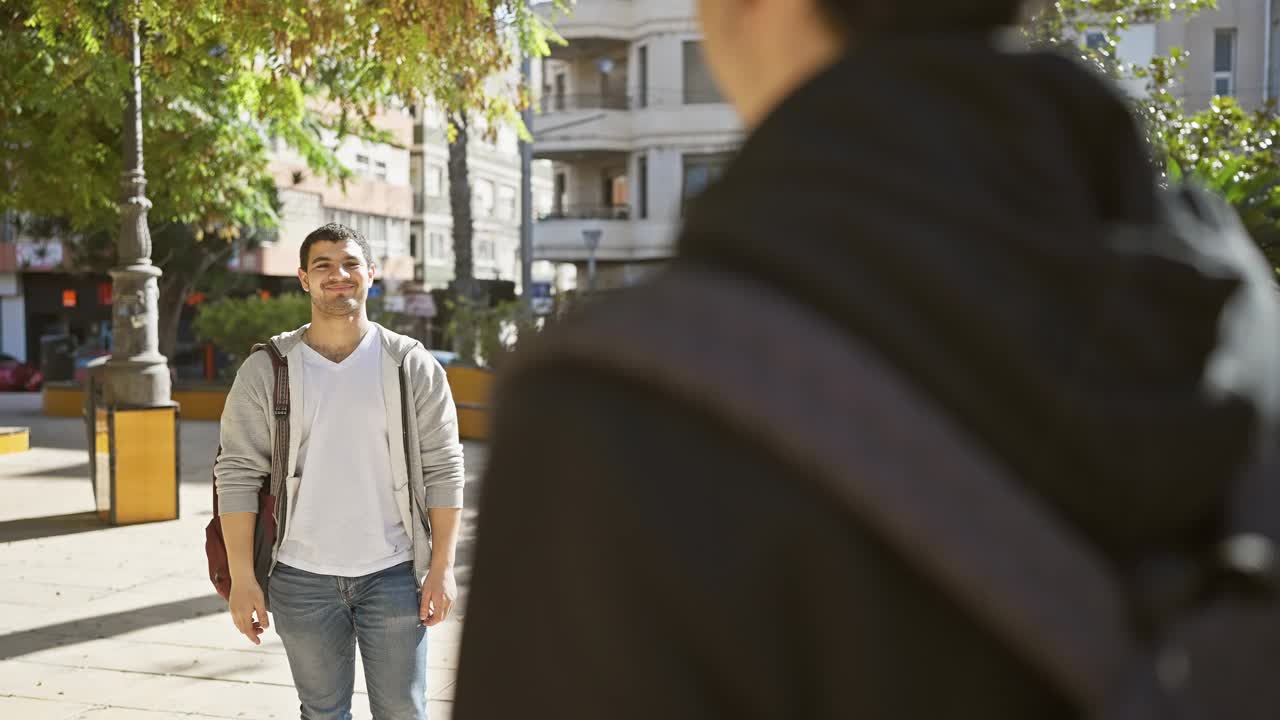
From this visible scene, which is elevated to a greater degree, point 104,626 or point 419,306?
point 419,306

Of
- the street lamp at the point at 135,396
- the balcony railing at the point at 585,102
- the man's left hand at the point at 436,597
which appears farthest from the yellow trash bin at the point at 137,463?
the balcony railing at the point at 585,102

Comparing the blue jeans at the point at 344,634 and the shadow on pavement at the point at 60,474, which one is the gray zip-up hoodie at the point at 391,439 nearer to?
the blue jeans at the point at 344,634

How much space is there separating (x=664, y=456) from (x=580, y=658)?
135 millimetres

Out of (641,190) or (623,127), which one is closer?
(623,127)

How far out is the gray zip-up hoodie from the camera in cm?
438

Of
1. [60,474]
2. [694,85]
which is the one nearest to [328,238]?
[60,474]

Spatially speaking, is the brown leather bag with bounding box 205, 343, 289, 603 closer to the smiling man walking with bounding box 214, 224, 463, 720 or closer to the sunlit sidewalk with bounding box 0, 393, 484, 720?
the smiling man walking with bounding box 214, 224, 463, 720

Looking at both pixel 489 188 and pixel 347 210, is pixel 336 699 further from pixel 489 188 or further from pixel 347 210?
pixel 489 188

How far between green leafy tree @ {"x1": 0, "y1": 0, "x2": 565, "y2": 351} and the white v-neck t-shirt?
5.66m

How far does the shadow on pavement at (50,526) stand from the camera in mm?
11906

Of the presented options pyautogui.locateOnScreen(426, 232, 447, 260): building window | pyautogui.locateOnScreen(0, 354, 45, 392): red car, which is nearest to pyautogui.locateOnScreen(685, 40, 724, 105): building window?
pyautogui.locateOnScreen(0, 354, 45, 392): red car

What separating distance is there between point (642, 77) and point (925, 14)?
41703mm

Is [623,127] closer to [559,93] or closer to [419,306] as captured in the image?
[559,93]

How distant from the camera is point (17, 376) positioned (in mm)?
43562
